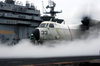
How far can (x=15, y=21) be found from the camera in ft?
130

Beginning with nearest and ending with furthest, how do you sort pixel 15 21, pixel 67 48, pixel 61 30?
pixel 67 48, pixel 61 30, pixel 15 21

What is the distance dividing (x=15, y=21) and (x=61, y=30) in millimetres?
26463

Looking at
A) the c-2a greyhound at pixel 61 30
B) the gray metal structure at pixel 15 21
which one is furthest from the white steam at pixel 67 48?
the gray metal structure at pixel 15 21

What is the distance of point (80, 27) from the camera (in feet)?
59.0

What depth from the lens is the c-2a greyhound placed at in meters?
15.7

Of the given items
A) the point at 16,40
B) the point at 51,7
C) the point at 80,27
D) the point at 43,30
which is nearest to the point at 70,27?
the point at 80,27

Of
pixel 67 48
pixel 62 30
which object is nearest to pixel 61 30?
pixel 62 30

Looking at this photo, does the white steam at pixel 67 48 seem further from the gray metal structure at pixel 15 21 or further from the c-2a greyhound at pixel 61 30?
the gray metal structure at pixel 15 21

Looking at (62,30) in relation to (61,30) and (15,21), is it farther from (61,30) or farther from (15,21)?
(15,21)

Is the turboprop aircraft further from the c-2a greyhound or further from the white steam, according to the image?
the white steam

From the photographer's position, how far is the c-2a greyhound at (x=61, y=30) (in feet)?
51.6

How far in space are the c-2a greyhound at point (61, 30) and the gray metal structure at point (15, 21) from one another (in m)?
23.3

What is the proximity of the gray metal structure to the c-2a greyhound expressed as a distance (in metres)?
23.3

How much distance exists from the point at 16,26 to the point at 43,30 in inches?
1073
